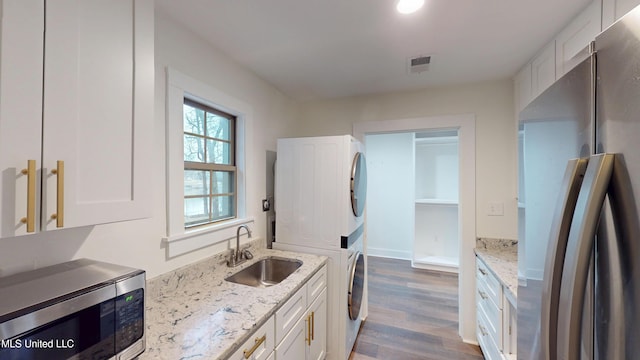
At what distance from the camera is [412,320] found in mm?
2623

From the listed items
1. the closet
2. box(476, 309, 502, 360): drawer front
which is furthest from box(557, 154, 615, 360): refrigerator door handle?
the closet

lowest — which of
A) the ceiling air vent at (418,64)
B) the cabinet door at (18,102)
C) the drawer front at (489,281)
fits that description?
the drawer front at (489,281)

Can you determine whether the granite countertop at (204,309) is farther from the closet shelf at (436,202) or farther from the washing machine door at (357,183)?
the closet shelf at (436,202)

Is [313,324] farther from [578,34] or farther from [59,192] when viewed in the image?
[578,34]

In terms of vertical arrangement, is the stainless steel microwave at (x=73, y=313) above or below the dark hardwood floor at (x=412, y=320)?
above

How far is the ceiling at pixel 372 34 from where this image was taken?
1.30m

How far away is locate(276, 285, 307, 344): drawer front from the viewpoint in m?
1.29

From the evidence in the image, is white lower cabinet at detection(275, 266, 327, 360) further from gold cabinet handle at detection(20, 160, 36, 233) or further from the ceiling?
the ceiling

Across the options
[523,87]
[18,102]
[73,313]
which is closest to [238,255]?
[73,313]

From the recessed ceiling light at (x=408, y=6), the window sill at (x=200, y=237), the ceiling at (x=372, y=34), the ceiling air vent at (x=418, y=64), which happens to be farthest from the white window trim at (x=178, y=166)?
the ceiling air vent at (x=418, y=64)

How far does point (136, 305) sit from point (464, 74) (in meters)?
2.64

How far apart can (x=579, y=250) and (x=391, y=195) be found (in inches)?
166

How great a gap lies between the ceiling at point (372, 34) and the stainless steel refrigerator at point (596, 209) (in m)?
1.06

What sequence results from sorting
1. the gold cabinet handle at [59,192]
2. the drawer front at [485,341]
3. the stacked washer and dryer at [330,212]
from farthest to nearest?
the stacked washer and dryer at [330,212] → the drawer front at [485,341] → the gold cabinet handle at [59,192]
